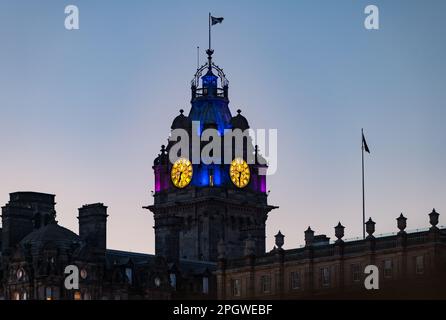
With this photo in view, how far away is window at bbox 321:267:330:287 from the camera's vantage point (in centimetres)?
17838

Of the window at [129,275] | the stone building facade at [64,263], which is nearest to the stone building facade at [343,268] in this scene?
the stone building facade at [64,263]

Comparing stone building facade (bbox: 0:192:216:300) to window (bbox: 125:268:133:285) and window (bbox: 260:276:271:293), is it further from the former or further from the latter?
window (bbox: 260:276:271:293)

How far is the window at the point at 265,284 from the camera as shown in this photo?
609 ft

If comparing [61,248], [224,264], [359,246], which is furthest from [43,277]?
[359,246]

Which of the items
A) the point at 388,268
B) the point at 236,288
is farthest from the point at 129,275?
the point at 388,268

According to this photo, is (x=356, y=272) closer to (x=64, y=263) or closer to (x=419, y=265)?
(x=419, y=265)

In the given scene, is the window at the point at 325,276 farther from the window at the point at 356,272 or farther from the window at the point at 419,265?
the window at the point at 419,265

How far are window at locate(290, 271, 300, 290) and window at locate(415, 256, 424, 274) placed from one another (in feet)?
55.3

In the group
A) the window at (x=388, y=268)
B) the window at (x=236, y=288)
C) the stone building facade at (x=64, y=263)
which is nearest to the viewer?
the window at (x=388, y=268)

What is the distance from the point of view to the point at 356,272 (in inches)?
6905

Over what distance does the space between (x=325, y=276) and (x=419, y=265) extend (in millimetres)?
13347

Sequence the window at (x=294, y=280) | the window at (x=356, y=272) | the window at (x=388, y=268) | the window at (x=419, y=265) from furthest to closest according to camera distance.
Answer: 1. the window at (x=294, y=280)
2. the window at (x=356, y=272)
3. the window at (x=388, y=268)
4. the window at (x=419, y=265)

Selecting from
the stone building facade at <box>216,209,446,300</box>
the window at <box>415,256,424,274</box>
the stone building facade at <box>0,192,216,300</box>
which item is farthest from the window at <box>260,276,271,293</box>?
the window at <box>415,256,424,274</box>

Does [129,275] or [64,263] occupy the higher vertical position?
[64,263]
